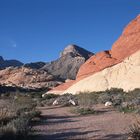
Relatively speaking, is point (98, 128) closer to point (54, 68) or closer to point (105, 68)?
point (105, 68)

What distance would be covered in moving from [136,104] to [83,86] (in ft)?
83.5

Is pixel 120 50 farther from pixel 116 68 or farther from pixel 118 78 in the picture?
pixel 118 78

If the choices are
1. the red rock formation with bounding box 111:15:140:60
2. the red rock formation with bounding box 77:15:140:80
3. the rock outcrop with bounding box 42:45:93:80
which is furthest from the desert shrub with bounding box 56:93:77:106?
the rock outcrop with bounding box 42:45:93:80

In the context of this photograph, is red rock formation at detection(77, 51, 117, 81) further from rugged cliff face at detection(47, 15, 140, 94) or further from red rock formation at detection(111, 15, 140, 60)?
red rock formation at detection(111, 15, 140, 60)

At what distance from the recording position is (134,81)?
44531mm

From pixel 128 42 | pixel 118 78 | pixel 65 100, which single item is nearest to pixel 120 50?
pixel 128 42

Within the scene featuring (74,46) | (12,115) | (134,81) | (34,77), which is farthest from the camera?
(74,46)

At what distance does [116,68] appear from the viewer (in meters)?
49.9

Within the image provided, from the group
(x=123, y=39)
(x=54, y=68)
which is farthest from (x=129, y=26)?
(x=54, y=68)

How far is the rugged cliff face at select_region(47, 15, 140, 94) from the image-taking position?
4653cm

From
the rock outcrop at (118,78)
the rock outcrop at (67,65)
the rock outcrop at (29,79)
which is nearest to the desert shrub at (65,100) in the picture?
the rock outcrop at (118,78)

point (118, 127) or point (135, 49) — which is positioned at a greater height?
point (135, 49)

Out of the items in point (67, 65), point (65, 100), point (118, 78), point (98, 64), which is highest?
point (67, 65)

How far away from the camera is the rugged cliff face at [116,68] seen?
4653 cm
